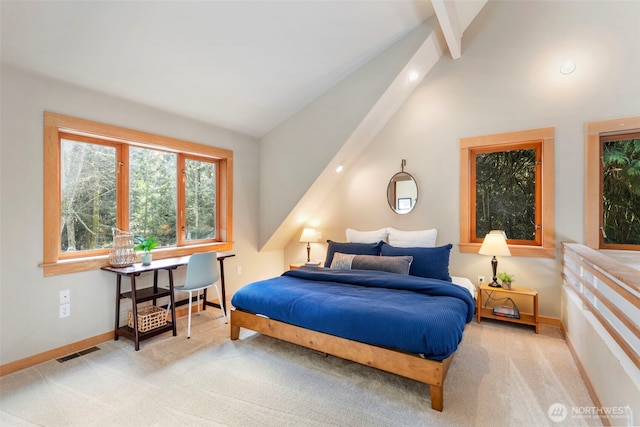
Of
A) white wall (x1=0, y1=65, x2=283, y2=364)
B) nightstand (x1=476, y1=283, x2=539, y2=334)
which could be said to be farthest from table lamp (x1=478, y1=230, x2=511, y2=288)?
white wall (x1=0, y1=65, x2=283, y2=364)

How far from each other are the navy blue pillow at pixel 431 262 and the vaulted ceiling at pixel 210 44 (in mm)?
2211

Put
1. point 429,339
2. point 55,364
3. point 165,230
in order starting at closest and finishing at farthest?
1. point 429,339
2. point 55,364
3. point 165,230

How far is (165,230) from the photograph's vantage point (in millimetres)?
3461

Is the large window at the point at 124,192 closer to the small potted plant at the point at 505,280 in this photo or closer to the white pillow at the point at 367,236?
the white pillow at the point at 367,236

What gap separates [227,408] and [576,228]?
3.61m

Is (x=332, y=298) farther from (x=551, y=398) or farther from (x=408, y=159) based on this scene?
(x=408, y=159)

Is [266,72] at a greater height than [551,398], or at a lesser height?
greater

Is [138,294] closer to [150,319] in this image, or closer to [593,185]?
[150,319]

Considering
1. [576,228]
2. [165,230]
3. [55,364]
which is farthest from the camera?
[165,230]

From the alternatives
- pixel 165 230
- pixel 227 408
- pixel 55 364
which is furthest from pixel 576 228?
pixel 55 364

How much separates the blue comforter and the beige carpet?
0.34 metres

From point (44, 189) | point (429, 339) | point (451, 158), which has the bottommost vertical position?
point (429, 339)

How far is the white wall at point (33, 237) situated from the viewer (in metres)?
2.21

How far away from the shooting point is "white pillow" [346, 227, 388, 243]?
3.85 meters
